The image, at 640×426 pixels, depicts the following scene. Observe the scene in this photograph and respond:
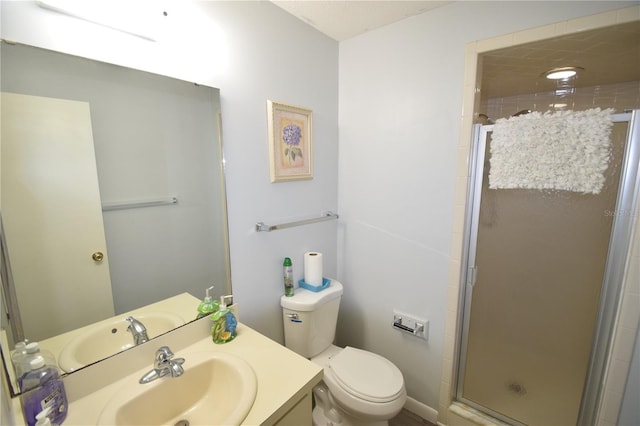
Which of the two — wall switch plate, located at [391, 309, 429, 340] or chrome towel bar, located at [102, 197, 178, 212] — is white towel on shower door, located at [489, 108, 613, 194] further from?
chrome towel bar, located at [102, 197, 178, 212]

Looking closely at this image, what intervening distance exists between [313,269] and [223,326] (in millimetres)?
628

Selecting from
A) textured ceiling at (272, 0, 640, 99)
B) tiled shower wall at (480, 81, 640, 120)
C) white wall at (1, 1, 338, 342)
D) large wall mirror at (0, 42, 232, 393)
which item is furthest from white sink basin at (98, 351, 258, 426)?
tiled shower wall at (480, 81, 640, 120)

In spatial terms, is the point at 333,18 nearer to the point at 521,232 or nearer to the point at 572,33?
the point at 572,33

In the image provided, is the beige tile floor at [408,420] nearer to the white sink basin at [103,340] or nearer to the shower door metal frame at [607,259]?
the shower door metal frame at [607,259]

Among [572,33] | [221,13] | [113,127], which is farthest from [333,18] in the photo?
[113,127]

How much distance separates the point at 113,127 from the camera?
2.99 feet

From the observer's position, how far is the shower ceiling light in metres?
1.60

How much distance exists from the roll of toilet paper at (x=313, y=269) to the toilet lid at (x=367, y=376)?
44 centimetres

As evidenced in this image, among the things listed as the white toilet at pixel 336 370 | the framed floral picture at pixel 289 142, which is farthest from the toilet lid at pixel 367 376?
the framed floral picture at pixel 289 142

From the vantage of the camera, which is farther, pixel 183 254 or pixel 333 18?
pixel 333 18

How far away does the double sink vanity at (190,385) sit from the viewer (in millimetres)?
823

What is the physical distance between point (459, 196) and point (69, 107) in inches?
63.6

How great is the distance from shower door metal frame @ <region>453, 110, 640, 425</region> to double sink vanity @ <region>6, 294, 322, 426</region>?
40.7 inches

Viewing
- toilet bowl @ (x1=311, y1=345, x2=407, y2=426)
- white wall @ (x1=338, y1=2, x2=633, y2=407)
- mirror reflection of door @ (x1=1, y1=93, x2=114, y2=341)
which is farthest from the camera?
white wall @ (x1=338, y1=2, x2=633, y2=407)
